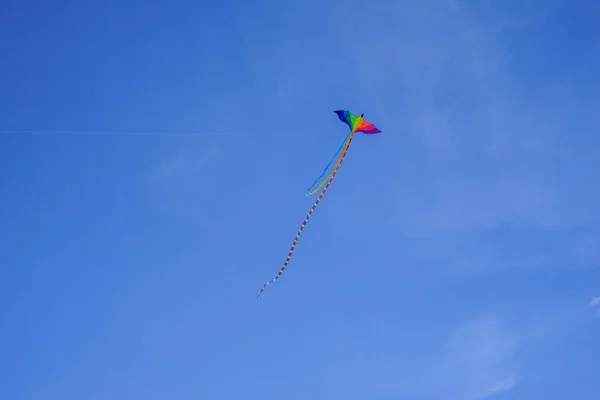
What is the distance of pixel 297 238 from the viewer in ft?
61.7

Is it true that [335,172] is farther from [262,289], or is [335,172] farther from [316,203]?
[262,289]

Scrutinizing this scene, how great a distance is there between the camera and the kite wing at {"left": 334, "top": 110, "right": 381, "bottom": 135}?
1944cm

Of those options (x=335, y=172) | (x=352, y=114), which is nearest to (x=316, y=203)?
(x=335, y=172)

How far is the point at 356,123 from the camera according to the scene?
19.5 meters

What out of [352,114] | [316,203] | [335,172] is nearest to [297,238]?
[316,203]

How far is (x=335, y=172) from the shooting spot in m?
19.3

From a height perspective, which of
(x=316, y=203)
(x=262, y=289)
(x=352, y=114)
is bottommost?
(x=262, y=289)

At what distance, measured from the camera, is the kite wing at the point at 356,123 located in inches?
765

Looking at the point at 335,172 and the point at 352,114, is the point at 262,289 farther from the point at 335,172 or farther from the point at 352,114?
the point at 352,114

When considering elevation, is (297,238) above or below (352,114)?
below

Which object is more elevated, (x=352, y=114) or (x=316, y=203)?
(x=352, y=114)

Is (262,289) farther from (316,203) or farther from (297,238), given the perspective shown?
(316,203)

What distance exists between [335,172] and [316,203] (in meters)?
1.42

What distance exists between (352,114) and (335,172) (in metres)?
2.38
